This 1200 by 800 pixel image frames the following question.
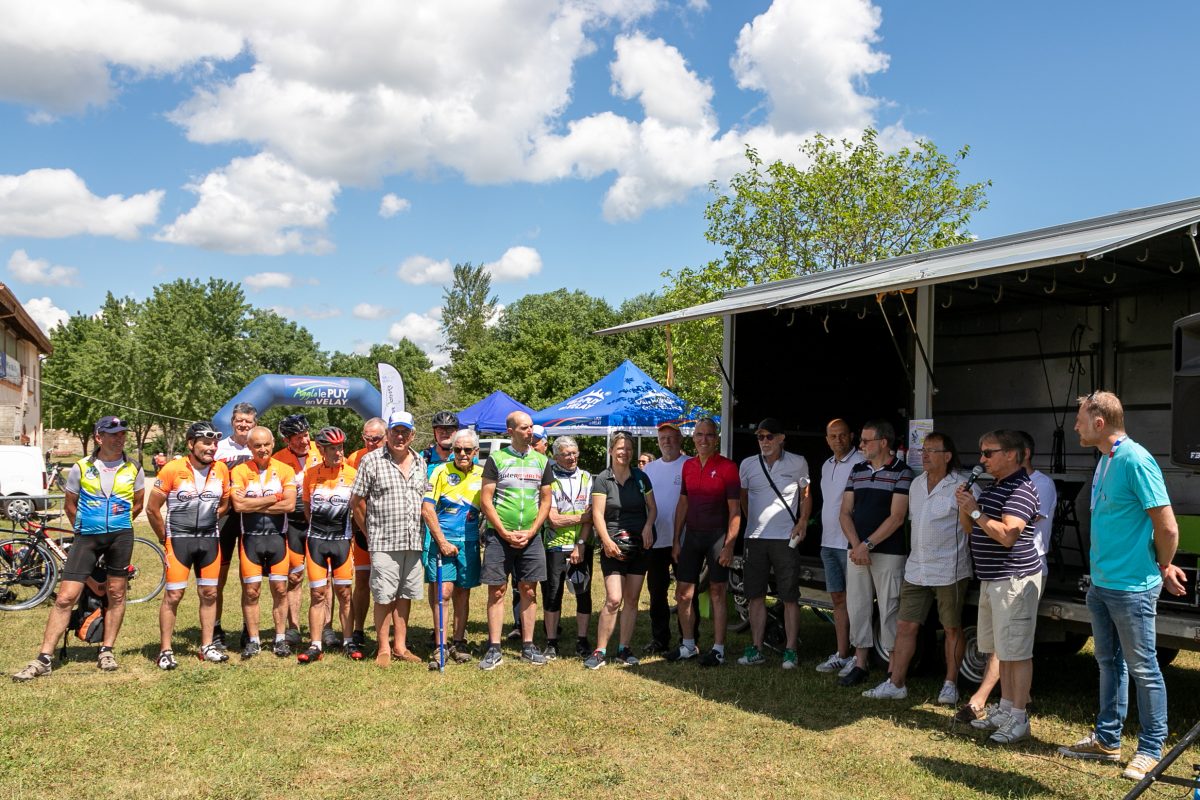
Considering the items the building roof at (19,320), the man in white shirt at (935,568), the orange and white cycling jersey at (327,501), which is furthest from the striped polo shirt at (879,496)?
the building roof at (19,320)

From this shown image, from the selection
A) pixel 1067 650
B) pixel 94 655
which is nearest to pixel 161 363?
pixel 94 655

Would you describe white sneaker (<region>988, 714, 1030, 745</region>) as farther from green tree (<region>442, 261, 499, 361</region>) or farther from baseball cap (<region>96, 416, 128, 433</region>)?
green tree (<region>442, 261, 499, 361</region>)

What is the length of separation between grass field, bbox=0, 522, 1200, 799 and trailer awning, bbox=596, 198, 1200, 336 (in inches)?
98.6

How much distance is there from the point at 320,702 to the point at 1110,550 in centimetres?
439

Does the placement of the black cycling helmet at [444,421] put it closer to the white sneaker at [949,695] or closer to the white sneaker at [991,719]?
the white sneaker at [949,695]

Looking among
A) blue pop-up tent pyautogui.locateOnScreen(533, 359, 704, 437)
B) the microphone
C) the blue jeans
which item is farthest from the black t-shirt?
blue pop-up tent pyautogui.locateOnScreen(533, 359, 704, 437)

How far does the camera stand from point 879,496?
19.5ft

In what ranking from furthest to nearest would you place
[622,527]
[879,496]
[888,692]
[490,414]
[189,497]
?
[490,414], [622,527], [189,497], [879,496], [888,692]

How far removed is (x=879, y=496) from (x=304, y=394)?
11.4m

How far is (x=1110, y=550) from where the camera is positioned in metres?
4.34

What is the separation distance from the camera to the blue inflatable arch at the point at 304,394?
48.2 ft

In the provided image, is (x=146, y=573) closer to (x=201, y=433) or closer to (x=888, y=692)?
(x=201, y=433)

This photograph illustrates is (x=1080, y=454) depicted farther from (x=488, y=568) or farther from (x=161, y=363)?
(x=161, y=363)

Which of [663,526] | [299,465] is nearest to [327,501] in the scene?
[299,465]
